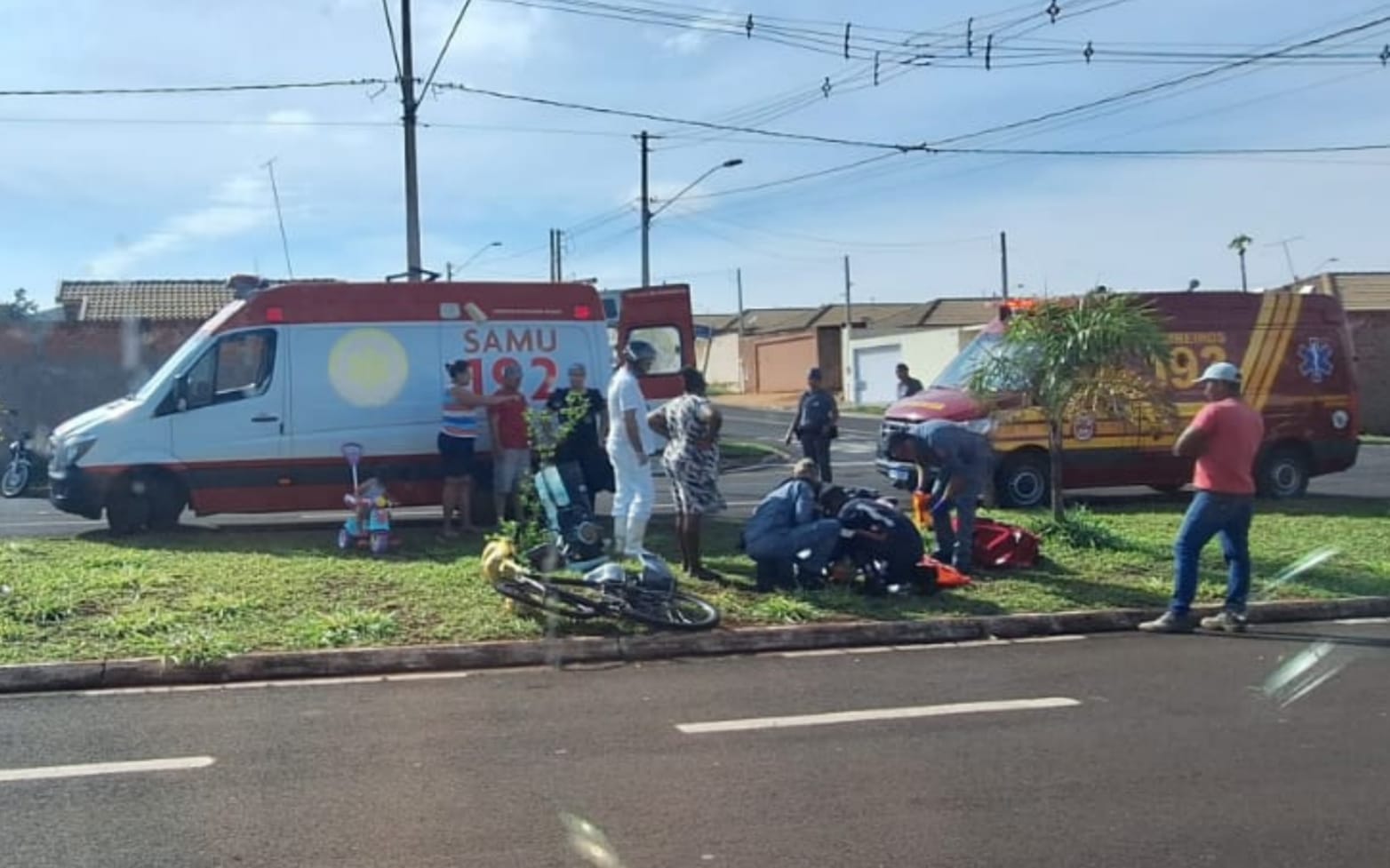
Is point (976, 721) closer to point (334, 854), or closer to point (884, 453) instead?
point (334, 854)

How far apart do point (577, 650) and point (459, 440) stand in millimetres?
4440

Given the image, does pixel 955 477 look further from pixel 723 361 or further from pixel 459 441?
pixel 723 361

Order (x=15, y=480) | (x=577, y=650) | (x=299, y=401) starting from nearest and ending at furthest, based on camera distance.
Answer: (x=577, y=650), (x=299, y=401), (x=15, y=480)

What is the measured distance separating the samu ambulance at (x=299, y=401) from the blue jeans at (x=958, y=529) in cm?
433

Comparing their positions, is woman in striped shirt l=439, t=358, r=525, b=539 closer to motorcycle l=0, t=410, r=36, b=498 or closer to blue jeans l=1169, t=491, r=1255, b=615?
blue jeans l=1169, t=491, r=1255, b=615

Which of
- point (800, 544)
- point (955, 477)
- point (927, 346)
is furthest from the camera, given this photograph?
point (927, 346)

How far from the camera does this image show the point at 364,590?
9.56 m

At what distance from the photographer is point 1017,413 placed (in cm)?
1420

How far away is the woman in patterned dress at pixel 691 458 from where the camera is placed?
9.95 meters

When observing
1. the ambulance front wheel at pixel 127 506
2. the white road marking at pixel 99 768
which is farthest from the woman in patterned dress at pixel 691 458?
the ambulance front wheel at pixel 127 506

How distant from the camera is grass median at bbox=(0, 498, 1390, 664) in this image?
329 inches

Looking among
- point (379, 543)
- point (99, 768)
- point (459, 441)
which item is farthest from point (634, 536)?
point (99, 768)

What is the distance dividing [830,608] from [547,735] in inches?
131

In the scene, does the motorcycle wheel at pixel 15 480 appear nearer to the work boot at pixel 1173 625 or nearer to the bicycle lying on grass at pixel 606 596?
the bicycle lying on grass at pixel 606 596
